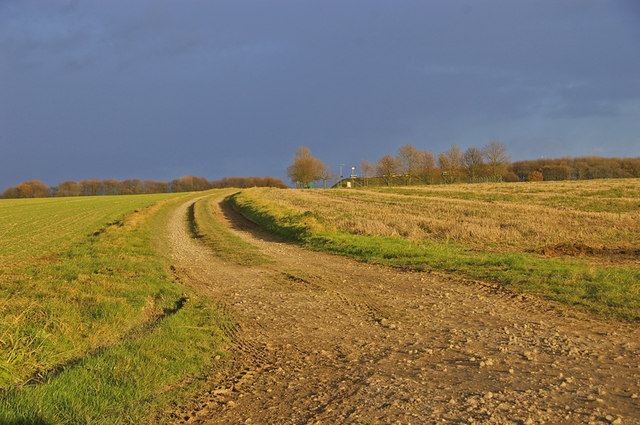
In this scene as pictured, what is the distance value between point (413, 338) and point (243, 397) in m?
2.72

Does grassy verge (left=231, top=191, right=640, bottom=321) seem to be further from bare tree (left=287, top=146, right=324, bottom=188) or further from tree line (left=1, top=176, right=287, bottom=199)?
tree line (left=1, top=176, right=287, bottom=199)

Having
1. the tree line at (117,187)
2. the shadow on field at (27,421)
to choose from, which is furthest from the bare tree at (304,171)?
the shadow on field at (27,421)

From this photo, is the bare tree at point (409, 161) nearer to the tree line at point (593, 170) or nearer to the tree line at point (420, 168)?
the tree line at point (420, 168)

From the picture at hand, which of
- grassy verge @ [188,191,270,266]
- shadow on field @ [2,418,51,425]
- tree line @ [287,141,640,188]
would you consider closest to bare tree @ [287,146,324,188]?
tree line @ [287,141,640,188]

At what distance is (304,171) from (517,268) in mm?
102155

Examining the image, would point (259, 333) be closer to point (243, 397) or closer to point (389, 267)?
point (243, 397)

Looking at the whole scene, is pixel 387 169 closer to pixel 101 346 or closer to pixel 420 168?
pixel 420 168

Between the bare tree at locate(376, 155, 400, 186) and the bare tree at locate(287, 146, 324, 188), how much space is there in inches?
688

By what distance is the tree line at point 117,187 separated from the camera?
13362 cm

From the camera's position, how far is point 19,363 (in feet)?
16.2

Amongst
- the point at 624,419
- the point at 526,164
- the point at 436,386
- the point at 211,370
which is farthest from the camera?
the point at 526,164

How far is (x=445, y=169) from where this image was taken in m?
111

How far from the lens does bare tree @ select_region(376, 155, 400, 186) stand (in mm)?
108500

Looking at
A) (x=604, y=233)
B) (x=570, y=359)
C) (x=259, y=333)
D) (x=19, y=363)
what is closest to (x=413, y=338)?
(x=570, y=359)
